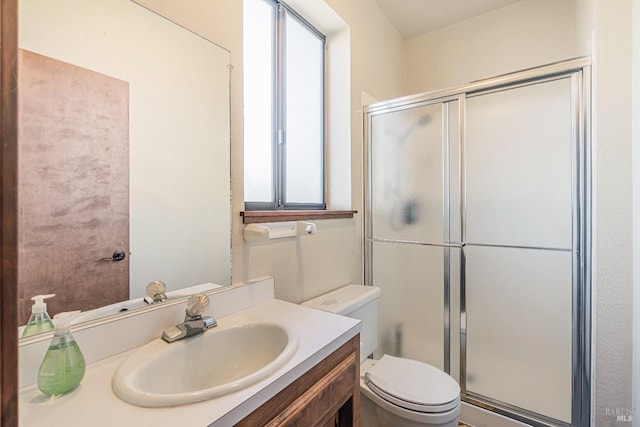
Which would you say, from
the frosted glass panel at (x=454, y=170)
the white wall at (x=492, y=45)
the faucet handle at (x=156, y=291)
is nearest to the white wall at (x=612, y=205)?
the frosted glass panel at (x=454, y=170)

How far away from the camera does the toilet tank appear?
1.44m

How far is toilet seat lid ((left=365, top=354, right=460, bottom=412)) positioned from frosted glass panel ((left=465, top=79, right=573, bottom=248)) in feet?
2.56

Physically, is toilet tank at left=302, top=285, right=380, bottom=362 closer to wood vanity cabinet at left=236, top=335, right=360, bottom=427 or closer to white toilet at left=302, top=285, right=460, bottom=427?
white toilet at left=302, top=285, right=460, bottom=427

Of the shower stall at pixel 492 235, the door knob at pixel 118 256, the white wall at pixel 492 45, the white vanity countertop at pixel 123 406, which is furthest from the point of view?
the white wall at pixel 492 45

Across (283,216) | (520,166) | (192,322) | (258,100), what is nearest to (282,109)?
(258,100)

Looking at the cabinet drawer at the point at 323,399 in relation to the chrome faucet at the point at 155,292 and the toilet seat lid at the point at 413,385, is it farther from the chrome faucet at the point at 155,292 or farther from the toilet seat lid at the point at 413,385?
the chrome faucet at the point at 155,292

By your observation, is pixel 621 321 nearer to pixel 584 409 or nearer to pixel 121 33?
pixel 584 409

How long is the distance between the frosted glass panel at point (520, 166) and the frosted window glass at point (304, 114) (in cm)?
90

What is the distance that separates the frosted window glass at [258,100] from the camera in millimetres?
1480

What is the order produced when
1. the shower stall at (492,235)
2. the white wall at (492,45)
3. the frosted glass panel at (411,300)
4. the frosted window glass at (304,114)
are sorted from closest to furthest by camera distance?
1. the shower stall at (492,235)
2. the frosted window glass at (304,114)
3. the frosted glass panel at (411,300)
4. the white wall at (492,45)

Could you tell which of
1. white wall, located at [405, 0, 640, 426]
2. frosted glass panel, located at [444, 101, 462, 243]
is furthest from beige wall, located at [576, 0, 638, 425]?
frosted glass panel, located at [444, 101, 462, 243]

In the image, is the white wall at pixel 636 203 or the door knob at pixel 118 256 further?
the white wall at pixel 636 203

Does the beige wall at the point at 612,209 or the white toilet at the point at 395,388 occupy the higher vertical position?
the beige wall at the point at 612,209

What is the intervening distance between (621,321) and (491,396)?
31.0 inches
